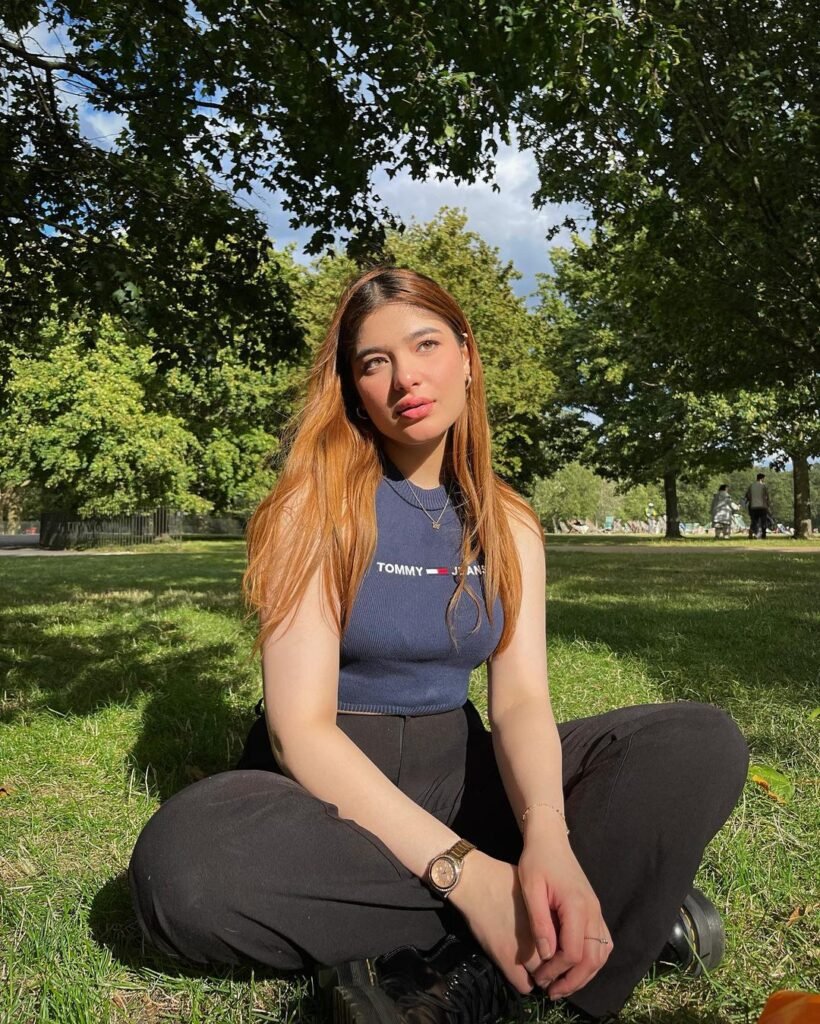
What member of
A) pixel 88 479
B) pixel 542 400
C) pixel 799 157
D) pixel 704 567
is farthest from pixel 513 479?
pixel 799 157

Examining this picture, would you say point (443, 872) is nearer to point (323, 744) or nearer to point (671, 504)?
point (323, 744)

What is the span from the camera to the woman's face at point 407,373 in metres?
2.39

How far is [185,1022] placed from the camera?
1863 mm

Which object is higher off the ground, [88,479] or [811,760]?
[88,479]

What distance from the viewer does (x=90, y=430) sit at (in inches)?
1004

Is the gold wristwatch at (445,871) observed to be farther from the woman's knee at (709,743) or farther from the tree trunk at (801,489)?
the tree trunk at (801,489)

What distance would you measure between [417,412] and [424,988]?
1387mm

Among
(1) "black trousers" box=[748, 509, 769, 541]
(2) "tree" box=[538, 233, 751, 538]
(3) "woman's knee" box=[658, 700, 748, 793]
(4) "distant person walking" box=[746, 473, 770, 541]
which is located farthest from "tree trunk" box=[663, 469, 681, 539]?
(3) "woman's knee" box=[658, 700, 748, 793]

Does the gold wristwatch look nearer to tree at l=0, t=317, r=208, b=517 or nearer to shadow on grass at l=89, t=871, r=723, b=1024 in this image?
shadow on grass at l=89, t=871, r=723, b=1024

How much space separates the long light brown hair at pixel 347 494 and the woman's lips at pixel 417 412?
0.19 m

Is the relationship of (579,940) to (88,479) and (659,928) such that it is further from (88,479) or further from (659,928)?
(88,479)

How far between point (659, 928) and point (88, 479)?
26.5m

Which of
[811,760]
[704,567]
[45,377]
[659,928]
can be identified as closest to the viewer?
[659,928]

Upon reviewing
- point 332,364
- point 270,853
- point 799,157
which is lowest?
point 270,853
